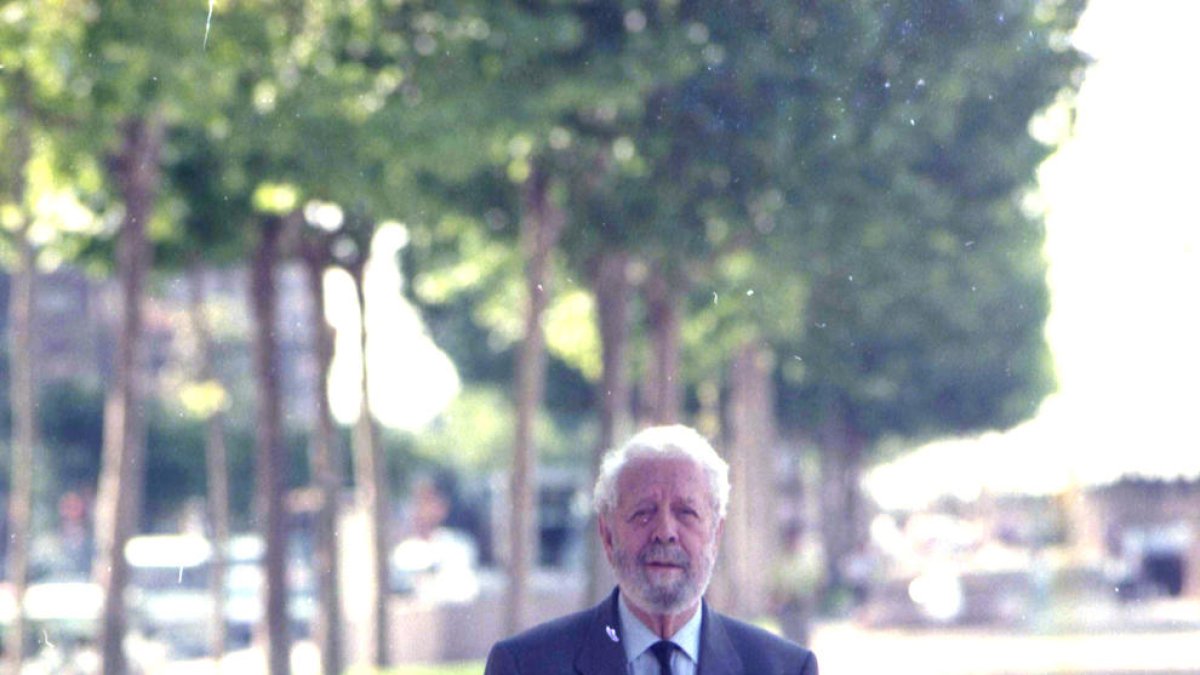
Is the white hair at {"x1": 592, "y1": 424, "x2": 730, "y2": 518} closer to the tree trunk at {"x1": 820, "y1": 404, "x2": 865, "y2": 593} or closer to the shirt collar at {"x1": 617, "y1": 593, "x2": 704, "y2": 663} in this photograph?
the shirt collar at {"x1": 617, "y1": 593, "x2": 704, "y2": 663}

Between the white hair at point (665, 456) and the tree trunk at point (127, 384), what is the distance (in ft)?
34.5

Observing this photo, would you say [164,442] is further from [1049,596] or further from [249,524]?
[1049,596]

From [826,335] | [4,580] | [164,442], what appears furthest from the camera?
[164,442]

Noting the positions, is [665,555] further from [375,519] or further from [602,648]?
[375,519]

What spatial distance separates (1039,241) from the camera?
17766 millimetres

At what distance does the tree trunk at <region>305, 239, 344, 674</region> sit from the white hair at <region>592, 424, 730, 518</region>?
13674 mm

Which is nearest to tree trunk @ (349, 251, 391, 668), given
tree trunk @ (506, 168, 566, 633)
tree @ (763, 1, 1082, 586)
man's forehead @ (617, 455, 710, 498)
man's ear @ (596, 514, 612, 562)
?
tree trunk @ (506, 168, 566, 633)

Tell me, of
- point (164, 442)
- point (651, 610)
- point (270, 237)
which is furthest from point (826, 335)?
point (164, 442)

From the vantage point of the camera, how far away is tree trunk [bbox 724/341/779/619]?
29672 mm

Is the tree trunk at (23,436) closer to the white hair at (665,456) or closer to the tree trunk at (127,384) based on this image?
the tree trunk at (127,384)

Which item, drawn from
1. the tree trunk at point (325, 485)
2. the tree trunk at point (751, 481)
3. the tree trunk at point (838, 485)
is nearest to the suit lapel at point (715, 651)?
the tree trunk at point (325, 485)

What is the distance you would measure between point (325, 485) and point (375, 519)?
3780 millimetres

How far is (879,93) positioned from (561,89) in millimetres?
3613

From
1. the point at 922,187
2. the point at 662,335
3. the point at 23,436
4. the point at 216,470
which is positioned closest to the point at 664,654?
the point at 922,187
